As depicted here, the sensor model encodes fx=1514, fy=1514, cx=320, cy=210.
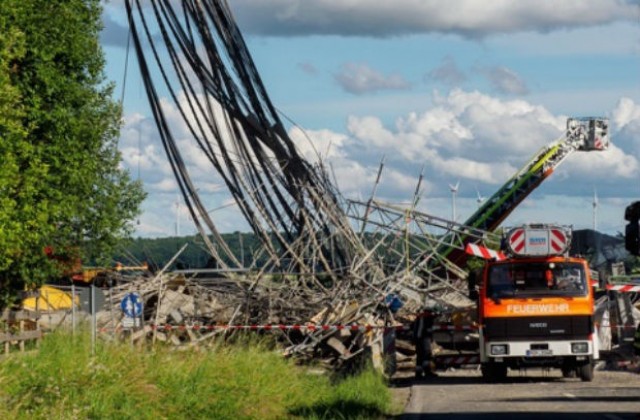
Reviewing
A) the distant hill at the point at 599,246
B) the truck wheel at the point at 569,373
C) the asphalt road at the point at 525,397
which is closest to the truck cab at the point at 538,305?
the asphalt road at the point at 525,397

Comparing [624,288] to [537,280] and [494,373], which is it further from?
[494,373]

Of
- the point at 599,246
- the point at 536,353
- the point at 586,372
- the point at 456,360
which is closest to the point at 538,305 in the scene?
the point at 536,353

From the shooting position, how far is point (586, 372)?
29.0 meters

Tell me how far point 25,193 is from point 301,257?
6.98 metres

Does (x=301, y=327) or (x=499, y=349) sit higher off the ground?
(x=301, y=327)

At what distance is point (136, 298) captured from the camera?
2902cm

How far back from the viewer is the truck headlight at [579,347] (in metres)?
28.6

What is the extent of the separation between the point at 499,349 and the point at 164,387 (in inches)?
402

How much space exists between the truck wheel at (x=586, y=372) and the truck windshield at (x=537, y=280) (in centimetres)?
143

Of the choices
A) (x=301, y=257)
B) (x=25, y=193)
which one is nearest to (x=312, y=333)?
(x=301, y=257)

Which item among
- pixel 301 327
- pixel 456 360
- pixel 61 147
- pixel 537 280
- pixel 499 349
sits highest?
pixel 61 147

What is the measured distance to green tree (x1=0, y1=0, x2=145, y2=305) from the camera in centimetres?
3775

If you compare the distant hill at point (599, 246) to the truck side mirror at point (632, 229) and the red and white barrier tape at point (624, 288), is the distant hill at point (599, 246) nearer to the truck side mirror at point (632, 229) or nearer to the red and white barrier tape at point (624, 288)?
the red and white barrier tape at point (624, 288)

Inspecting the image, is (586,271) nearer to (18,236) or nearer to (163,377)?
(163,377)
